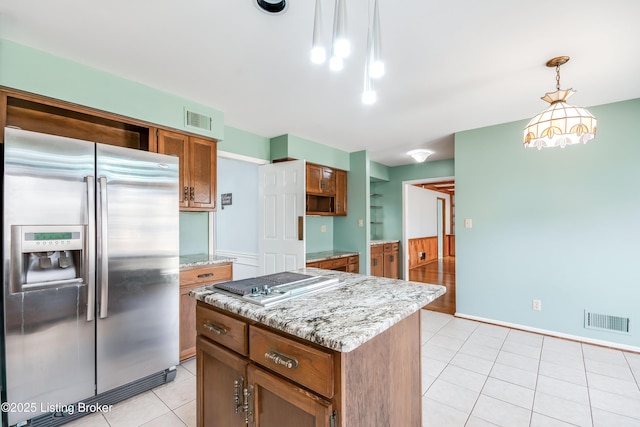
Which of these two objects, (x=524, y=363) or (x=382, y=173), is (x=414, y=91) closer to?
(x=524, y=363)

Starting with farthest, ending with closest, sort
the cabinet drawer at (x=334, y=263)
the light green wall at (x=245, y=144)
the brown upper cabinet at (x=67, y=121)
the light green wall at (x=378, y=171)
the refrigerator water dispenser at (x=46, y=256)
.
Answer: the light green wall at (x=378, y=171) < the cabinet drawer at (x=334, y=263) < the light green wall at (x=245, y=144) < the brown upper cabinet at (x=67, y=121) < the refrigerator water dispenser at (x=46, y=256)

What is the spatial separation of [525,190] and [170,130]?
3.90 meters

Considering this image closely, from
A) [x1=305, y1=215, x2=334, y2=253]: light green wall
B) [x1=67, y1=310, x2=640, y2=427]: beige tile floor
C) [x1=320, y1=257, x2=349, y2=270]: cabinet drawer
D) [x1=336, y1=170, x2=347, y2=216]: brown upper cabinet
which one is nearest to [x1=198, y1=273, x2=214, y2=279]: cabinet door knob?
[x1=67, y1=310, x2=640, y2=427]: beige tile floor

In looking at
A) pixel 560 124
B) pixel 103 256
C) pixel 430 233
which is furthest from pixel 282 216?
pixel 430 233

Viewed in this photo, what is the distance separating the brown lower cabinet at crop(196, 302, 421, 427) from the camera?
990 millimetres

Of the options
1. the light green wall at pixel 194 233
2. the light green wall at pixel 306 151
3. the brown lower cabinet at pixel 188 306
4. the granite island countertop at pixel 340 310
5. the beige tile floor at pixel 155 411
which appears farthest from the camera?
the light green wall at pixel 306 151

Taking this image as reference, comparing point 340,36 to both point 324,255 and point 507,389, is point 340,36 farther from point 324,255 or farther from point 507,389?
point 324,255

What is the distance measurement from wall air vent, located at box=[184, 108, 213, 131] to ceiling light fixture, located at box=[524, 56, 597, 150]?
2.82m

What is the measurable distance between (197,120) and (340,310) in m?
2.51

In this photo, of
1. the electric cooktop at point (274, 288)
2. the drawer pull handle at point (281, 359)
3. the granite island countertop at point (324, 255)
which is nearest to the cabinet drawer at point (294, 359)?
the drawer pull handle at point (281, 359)

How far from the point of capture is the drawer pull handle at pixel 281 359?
1056mm

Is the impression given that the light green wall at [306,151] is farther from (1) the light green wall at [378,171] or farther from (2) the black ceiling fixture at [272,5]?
(2) the black ceiling fixture at [272,5]

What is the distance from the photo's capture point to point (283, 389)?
1.09 meters

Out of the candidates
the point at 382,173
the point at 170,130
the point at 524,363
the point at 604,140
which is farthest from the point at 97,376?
the point at 382,173
